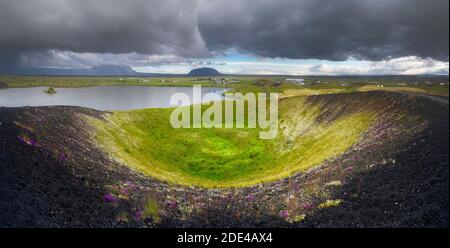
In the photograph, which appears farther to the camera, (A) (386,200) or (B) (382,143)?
(B) (382,143)

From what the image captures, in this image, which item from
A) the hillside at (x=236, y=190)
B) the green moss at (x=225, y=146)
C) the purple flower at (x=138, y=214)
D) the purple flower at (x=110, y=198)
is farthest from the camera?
the green moss at (x=225, y=146)

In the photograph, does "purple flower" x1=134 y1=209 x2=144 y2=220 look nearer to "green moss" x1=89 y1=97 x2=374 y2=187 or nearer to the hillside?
the hillside

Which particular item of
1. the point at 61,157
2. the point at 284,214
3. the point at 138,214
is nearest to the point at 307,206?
the point at 284,214

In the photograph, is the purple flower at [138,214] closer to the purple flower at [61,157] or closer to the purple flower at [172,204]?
the purple flower at [172,204]

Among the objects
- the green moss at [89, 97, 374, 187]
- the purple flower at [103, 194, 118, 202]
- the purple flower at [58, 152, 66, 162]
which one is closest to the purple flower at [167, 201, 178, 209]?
the purple flower at [103, 194, 118, 202]

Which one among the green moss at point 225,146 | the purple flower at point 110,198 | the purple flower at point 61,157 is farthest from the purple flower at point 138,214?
the green moss at point 225,146

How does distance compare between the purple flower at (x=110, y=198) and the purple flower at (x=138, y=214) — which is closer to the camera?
the purple flower at (x=138, y=214)

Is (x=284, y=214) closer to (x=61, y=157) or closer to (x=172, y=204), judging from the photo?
(x=172, y=204)
